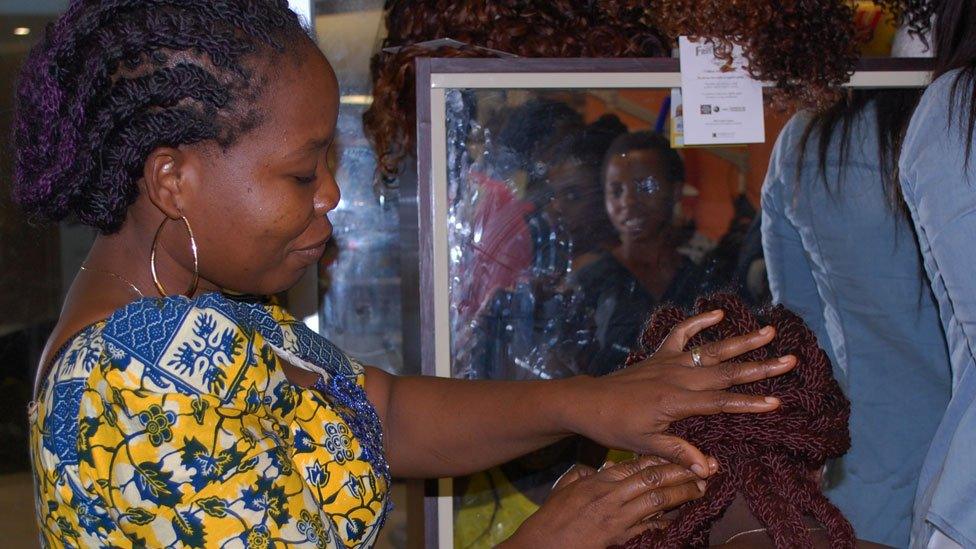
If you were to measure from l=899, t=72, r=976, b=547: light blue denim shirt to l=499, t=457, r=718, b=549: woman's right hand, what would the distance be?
10.5 inches

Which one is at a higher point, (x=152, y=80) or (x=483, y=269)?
(x=152, y=80)

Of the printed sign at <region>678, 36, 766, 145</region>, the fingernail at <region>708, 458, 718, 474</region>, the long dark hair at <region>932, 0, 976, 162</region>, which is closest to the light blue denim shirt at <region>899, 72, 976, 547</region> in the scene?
the long dark hair at <region>932, 0, 976, 162</region>

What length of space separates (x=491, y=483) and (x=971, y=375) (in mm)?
746

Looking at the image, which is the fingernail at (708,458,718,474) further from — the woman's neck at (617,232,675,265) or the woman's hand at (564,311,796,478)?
the woman's neck at (617,232,675,265)

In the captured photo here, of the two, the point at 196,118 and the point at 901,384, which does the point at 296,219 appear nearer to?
the point at 196,118

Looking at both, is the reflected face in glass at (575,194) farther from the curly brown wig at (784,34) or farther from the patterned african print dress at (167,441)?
the patterned african print dress at (167,441)

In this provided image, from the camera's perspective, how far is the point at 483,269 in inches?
58.6

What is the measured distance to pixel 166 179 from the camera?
89cm

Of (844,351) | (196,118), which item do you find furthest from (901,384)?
(196,118)

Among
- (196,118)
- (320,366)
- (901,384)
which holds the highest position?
(196,118)

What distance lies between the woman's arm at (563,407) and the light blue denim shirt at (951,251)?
0.76 ft

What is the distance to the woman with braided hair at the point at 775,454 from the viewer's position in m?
0.94

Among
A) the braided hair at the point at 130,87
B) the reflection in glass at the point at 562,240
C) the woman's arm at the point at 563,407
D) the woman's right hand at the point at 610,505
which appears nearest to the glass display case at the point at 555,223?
the reflection in glass at the point at 562,240

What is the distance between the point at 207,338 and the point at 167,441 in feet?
0.29
